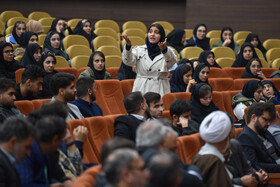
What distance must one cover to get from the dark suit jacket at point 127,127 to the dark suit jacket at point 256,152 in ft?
2.51

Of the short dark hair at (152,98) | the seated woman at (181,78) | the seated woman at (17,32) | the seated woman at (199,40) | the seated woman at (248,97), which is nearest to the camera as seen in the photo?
the short dark hair at (152,98)

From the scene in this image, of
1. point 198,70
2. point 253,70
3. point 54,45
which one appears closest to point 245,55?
point 253,70

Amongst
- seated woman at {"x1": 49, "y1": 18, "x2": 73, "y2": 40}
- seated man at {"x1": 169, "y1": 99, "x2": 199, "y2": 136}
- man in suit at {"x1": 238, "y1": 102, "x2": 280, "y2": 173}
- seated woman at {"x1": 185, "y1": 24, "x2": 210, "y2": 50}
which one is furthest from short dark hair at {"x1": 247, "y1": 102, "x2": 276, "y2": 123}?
seated woman at {"x1": 185, "y1": 24, "x2": 210, "y2": 50}

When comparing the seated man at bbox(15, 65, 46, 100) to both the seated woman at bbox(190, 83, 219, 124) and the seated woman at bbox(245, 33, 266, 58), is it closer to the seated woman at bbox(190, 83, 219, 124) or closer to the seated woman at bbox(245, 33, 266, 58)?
the seated woman at bbox(190, 83, 219, 124)

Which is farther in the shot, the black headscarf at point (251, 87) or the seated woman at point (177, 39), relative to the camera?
the seated woman at point (177, 39)

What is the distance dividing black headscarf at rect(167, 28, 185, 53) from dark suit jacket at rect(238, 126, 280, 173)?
13.1ft

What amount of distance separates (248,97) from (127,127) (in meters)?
2.11

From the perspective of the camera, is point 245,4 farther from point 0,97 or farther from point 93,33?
point 0,97

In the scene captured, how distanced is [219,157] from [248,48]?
4332mm

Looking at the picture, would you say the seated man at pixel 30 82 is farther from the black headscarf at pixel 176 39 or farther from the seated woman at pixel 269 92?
the black headscarf at pixel 176 39

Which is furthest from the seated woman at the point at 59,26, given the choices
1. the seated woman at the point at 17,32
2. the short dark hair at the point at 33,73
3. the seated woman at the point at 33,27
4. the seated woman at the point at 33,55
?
the short dark hair at the point at 33,73

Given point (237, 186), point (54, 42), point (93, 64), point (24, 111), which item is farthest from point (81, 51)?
point (237, 186)

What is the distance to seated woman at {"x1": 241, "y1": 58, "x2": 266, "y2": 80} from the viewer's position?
20.5 feet

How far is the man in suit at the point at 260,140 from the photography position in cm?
350
